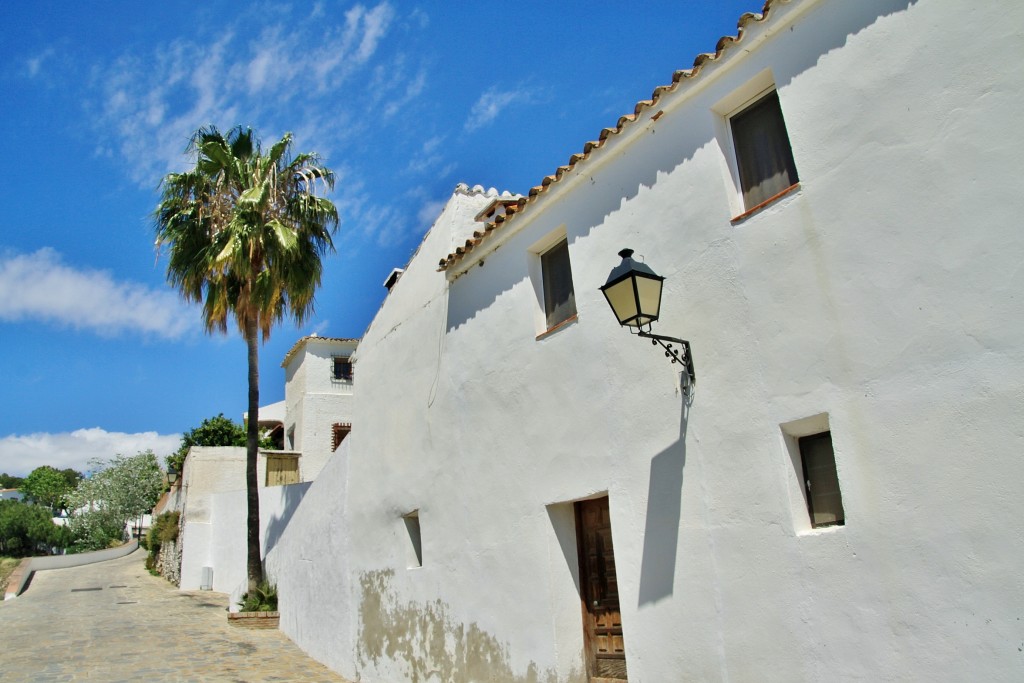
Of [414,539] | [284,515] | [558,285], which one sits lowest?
[414,539]

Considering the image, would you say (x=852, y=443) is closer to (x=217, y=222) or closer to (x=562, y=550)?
(x=562, y=550)

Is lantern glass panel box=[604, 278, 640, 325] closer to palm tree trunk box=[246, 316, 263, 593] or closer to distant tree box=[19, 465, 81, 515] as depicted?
palm tree trunk box=[246, 316, 263, 593]

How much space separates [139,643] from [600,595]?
942 cm

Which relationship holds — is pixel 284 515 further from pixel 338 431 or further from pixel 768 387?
pixel 768 387

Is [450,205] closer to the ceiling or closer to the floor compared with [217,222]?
closer to the floor

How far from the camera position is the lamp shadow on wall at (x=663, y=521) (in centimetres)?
581

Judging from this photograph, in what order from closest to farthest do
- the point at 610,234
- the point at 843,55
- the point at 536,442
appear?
the point at 843,55, the point at 610,234, the point at 536,442

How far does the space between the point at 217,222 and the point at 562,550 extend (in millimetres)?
11401

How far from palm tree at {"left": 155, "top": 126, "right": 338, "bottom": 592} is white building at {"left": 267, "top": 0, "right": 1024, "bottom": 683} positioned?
23.2 ft

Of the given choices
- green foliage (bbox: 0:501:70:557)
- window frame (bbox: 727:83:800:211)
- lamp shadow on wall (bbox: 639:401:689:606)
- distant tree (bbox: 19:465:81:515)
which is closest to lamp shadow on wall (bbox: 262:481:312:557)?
lamp shadow on wall (bbox: 639:401:689:606)

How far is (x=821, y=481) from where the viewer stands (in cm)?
509

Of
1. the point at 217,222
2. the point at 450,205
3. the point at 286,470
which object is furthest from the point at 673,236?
the point at 286,470

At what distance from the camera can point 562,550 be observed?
280 inches

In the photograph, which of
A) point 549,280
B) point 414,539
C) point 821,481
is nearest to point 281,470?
point 414,539
